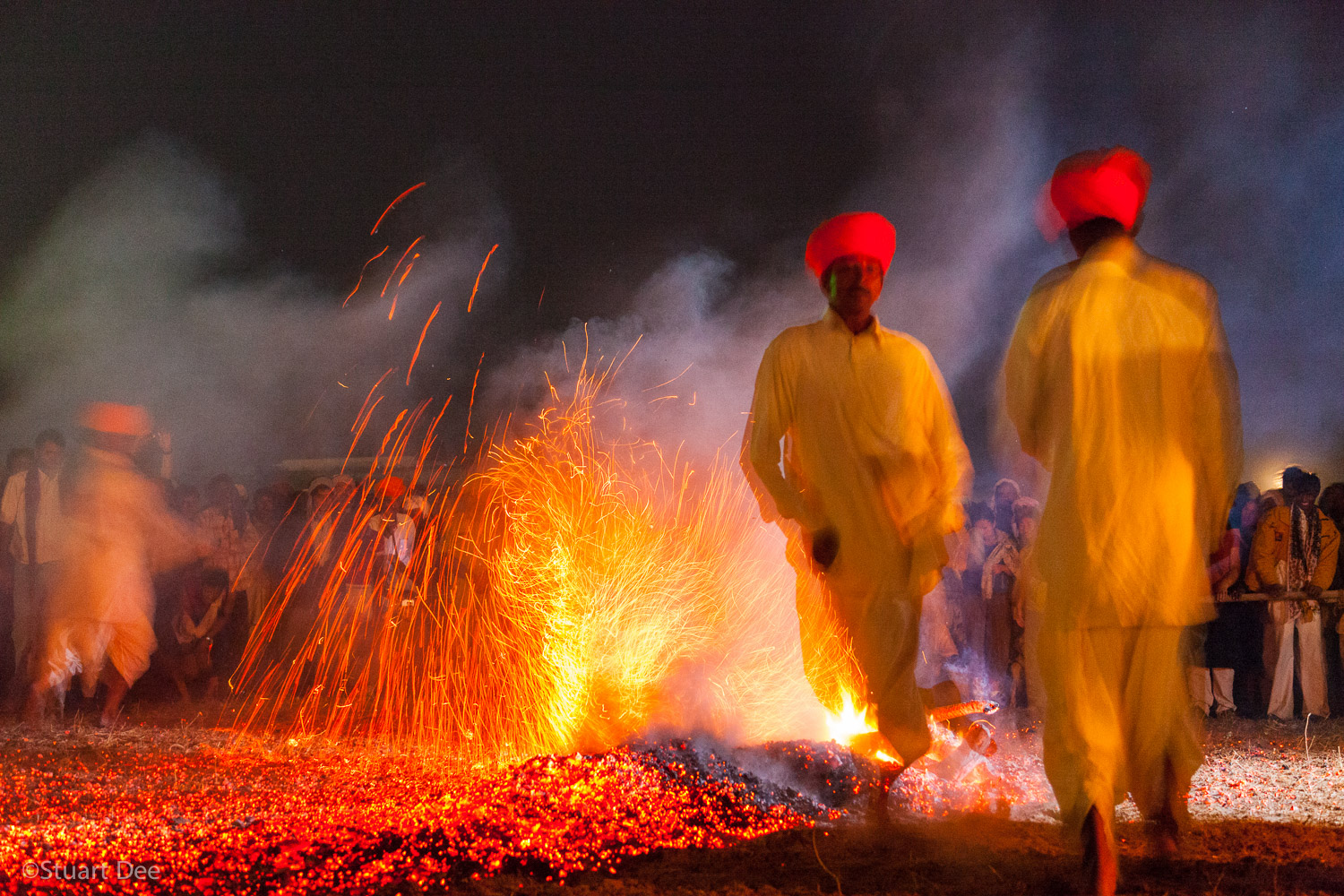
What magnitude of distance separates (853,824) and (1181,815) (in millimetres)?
1501

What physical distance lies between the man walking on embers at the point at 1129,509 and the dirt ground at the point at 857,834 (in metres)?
0.33

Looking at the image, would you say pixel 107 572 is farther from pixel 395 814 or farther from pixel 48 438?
pixel 395 814

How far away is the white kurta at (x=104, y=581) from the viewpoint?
287 inches

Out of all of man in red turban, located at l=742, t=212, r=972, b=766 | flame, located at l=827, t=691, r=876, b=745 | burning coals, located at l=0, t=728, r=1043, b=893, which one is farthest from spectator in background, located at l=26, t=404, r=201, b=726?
man in red turban, located at l=742, t=212, r=972, b=766

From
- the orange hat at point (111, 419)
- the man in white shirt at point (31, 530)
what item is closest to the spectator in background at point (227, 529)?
the man in white shirt at point (31, 530)

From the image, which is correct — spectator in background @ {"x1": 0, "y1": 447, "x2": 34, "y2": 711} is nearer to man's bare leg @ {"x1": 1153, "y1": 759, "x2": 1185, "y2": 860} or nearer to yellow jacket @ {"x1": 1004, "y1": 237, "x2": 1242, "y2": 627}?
yellow jacket @ {"x1": 1004, "y1": 237, "x2": 1242, "y2": 627}

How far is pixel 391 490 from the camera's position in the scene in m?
9.27

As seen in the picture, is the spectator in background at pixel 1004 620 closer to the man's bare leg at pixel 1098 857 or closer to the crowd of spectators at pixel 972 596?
the crowd of spectators at pixel 972 596

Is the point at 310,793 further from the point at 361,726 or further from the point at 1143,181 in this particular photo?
the point at 1143,181

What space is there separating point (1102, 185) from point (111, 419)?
6.83 m

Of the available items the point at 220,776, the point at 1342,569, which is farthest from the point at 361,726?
the point at 1342,569

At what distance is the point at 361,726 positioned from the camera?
715 centimetres

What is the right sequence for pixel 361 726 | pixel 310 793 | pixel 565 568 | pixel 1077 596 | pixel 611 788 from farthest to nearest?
pixel 361 726 < pixel 565 568 < pixel 310 793 < pixel 611 788 < pixel 1077 596

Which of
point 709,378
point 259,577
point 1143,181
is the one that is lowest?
point 259,577
